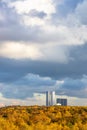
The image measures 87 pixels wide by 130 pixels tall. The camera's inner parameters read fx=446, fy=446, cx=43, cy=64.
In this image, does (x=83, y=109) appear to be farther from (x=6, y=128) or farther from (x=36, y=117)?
(x=6, y=128)

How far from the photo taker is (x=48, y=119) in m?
81.2

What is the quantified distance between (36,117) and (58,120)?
14.0 ft

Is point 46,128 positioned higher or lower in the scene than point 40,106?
lower

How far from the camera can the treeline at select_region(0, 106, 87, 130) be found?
66.7 m

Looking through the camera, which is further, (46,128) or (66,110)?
(66,110)

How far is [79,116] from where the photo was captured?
85750 mm

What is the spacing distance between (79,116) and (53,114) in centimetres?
563

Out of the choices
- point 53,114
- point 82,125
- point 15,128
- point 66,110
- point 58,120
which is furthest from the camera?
point 66,110

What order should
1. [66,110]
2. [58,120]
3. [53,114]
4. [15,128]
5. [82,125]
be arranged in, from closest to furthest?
[15,128]
[82,125]
[58,120]
[53,114]
[66,110]

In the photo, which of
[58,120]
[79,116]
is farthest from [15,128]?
[79,116]

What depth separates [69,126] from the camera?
243 ft

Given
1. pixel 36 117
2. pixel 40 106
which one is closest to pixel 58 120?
pixel 36 117

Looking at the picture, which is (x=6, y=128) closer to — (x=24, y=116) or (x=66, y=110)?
(x=24, y=116)

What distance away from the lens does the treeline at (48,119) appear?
6669 cm
